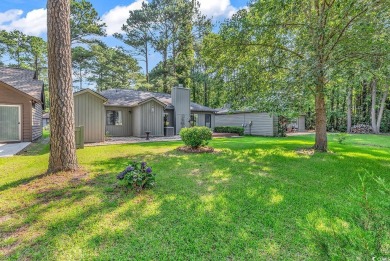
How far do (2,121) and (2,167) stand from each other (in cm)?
679

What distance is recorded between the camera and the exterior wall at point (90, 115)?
11.7 m

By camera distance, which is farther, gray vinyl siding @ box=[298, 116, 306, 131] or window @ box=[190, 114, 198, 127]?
gray vinyl siding @ box=[298, 116, 306, 131]

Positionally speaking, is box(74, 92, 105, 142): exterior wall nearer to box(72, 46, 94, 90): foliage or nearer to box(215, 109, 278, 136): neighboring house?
box(215, 109, 278, 136): neighboring house

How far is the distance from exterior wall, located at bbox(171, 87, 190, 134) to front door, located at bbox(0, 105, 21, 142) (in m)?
10.4

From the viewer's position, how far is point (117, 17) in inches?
970

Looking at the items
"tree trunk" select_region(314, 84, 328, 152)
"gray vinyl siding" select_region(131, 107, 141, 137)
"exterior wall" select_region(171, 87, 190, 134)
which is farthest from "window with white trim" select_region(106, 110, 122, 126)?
"tree trunk" select_region(314, 84, 328, 152)

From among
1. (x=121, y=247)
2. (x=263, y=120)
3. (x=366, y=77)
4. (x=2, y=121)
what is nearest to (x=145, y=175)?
(x=121, y=247)

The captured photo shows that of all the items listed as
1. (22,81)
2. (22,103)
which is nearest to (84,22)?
(22,81)

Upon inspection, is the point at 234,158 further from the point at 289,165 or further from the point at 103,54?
the point at 103,54

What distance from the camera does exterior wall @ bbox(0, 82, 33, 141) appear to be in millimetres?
10948

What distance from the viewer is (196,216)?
10.7 feet

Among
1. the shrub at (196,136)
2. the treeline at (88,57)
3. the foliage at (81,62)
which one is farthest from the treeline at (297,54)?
the foliage at (81,62)

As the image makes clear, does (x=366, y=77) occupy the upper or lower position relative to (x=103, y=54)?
lower

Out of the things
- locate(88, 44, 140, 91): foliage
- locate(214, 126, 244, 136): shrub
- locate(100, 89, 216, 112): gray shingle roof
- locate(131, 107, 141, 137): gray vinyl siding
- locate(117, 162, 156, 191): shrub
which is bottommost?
locate(117, 162, 156, 191): shrub
